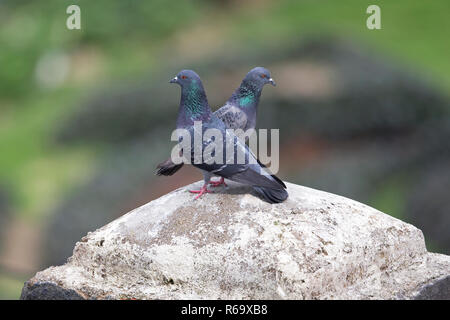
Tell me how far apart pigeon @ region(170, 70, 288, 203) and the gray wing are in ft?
0.83

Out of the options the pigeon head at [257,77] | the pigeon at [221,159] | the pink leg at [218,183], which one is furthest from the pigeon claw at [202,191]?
the pigeon head at [257,77]

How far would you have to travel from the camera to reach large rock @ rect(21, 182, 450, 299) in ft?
19.2

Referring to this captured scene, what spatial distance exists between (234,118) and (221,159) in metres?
0.73

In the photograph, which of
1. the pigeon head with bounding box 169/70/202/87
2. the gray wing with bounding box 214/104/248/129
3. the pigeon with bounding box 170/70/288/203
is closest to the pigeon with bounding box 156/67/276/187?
the gray wing with bounding box 214/104/248/129

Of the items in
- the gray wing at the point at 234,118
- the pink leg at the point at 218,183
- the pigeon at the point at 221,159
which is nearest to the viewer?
the pigeon at the point at 221,159

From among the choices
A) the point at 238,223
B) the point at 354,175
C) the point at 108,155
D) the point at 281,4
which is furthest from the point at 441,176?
the point at 281,4

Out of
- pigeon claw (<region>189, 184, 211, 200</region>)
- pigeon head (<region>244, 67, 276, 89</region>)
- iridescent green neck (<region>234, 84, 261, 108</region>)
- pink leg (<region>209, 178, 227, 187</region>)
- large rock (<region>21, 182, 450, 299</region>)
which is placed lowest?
large rock (<region>21, 182, 450, 299</region>)

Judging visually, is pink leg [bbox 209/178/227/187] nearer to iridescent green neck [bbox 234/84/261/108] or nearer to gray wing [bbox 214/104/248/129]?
gray wing [bbox 214/104/248/129]

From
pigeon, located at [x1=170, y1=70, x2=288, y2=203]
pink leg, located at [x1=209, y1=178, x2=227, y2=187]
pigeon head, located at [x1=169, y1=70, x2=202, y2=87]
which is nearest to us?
pigeon, located at [x1=170, y1=70, x2=288, y2=203]

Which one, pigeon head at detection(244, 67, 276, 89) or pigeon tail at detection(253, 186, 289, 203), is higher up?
pigeon head at detection(244, 67, 276, 89)

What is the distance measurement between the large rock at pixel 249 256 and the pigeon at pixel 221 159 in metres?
0.14

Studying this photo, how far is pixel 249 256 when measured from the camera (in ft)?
19.4

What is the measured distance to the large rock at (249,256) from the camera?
19.2ft

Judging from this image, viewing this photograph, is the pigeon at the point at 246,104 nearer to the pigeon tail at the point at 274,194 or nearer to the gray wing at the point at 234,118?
the gray wing at the point at 234,118
